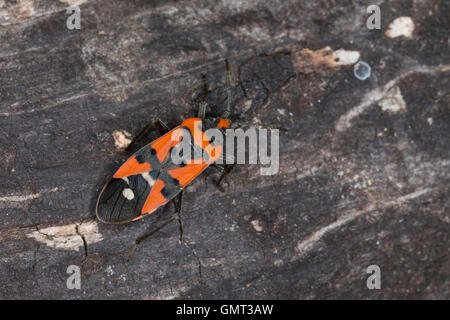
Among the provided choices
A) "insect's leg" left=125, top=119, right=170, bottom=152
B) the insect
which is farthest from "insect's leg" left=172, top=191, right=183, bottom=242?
"insect's leg" left=125, top=119, right=170, bottom=152

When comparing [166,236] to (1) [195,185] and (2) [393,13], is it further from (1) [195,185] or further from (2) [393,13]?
(2) [393,13]

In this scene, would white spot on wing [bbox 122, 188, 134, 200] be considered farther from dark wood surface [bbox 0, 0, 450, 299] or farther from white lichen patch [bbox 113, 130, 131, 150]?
white lichen patch [bbox 113, 130, 131, 150]

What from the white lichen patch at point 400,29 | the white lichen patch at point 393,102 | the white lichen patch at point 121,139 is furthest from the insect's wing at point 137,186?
the white lichen patch at point 400,29

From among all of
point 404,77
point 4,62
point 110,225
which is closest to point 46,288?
point 110,225

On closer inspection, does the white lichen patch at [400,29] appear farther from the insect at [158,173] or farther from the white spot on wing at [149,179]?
the white spot on wing at [149,179]

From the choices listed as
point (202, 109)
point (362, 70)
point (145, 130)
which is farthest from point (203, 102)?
point (362, 70)

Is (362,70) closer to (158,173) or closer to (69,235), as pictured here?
(158,173)
